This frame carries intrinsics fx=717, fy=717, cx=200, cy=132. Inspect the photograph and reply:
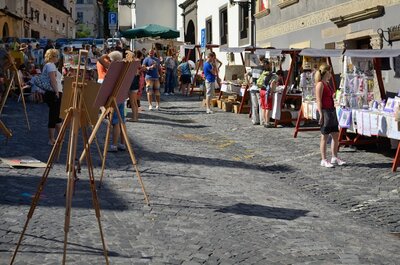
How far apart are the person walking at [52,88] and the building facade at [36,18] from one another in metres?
22.0

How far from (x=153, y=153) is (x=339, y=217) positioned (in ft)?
15.6

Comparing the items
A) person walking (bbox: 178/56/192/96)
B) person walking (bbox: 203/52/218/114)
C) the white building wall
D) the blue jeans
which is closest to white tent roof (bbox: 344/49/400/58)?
person walking (bbox: 203/52/218/114)

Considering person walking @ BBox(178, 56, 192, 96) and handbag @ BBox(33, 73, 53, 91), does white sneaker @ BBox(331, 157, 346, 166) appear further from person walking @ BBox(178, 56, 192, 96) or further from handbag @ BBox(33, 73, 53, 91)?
person walking @ BBox(178, 56, 192, 96)

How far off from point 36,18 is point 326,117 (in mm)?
41315

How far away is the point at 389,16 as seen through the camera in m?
14.4

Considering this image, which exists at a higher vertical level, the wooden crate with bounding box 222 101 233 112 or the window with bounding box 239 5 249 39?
the window with bounding box 239 5 249 39

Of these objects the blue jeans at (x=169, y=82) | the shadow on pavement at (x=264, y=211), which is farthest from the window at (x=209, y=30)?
the shadow on pavement at (x=264, y=211)

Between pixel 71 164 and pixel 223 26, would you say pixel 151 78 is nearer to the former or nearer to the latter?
pixel 223 26

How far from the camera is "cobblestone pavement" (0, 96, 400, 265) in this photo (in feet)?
19.4

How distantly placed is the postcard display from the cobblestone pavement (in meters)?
0.50

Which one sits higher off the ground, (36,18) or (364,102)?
(36,18)

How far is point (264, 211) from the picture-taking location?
7566 millimetres

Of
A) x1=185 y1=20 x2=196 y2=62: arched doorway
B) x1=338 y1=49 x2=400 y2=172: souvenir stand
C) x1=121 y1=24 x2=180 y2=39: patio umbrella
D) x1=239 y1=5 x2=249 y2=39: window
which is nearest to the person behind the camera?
x1=338 y1=49 x2=400 y2=172: souvenir stand

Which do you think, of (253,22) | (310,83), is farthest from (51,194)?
(253,22)
